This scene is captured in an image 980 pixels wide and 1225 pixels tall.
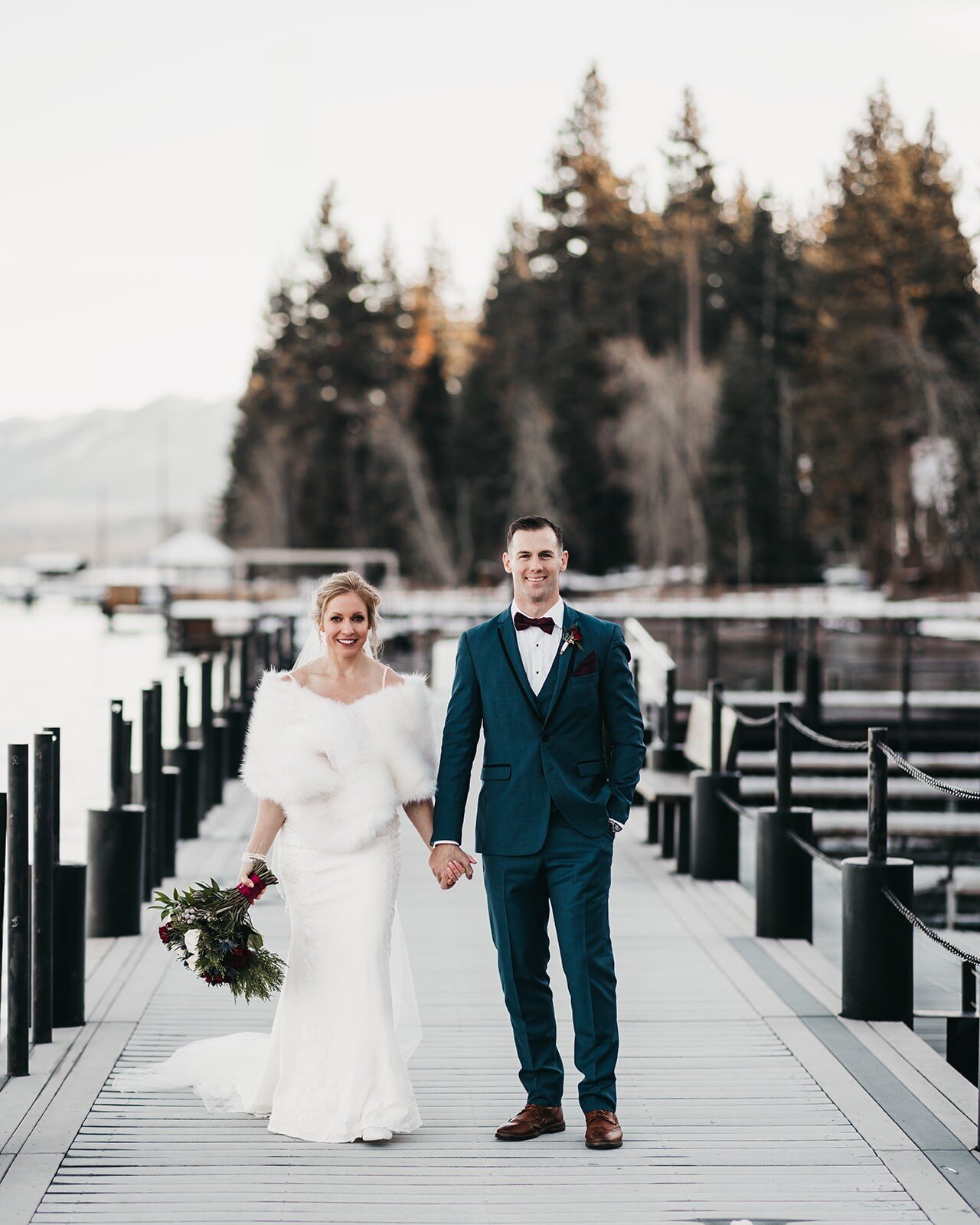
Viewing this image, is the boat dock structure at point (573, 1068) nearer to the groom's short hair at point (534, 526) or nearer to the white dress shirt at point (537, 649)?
the white dress shirt at point (537, 649)

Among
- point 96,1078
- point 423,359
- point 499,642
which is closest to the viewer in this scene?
point 499,642

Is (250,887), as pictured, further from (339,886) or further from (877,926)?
(877,926)

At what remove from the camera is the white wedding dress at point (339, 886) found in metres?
5.33

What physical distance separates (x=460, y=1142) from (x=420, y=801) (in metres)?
1.04

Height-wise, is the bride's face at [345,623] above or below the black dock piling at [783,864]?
above

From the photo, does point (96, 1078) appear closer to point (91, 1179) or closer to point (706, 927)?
point (91, 1179)

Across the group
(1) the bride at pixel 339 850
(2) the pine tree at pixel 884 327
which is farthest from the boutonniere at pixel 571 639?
(2) the pine tree at pixel 884 327

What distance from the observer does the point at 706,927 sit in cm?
881

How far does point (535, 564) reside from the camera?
5.17m

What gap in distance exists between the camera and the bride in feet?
17.5

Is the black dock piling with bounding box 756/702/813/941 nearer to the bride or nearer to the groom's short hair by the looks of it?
the bride

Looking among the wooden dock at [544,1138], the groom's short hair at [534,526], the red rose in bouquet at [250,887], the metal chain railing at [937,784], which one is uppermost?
the groom's short hair at [534,526]

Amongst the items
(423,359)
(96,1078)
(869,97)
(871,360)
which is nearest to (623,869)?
(96,1078)

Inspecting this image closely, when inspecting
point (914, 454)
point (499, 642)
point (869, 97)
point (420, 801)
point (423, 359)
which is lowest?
point (420, 801)
